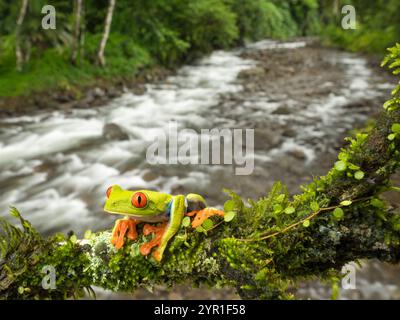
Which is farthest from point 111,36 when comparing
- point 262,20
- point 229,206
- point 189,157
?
point 262,20

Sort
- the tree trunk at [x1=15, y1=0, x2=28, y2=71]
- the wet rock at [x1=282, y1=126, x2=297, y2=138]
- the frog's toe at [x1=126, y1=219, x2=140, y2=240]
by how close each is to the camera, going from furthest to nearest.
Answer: the tree trunk at [x1=15, y1=0, x2=28, y2=71] < the wet rock at [x1=282, y1=126, x2=297, y2=138] < the frog's toe at [x1=126, y1=219, x2=140, y2=240]

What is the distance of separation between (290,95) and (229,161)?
755 centimetres

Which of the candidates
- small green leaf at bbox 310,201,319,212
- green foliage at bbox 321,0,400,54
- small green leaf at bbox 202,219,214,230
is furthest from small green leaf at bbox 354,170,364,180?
green foliage at bbox 321,0,400,54

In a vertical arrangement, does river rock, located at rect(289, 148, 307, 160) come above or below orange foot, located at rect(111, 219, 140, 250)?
below

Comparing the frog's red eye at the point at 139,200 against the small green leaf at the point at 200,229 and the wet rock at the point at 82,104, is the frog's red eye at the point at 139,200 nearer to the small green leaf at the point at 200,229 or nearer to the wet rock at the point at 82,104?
the small green leaf at the point at 200,229

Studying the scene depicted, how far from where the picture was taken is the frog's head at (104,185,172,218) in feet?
6.73

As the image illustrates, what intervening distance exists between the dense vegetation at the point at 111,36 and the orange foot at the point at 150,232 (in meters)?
12.5

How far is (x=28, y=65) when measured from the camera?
1347cm

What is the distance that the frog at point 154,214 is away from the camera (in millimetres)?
2033

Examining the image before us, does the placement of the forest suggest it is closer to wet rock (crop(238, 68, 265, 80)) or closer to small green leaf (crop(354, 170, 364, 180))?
small green leaf (crop(354, 170, 364, 180))

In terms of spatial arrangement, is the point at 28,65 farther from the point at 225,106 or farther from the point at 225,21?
the point at 225,21

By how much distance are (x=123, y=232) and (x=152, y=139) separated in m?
9.45

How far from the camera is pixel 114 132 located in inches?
450

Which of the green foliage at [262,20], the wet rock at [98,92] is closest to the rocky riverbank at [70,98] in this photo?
the wet rock at [98,92]
